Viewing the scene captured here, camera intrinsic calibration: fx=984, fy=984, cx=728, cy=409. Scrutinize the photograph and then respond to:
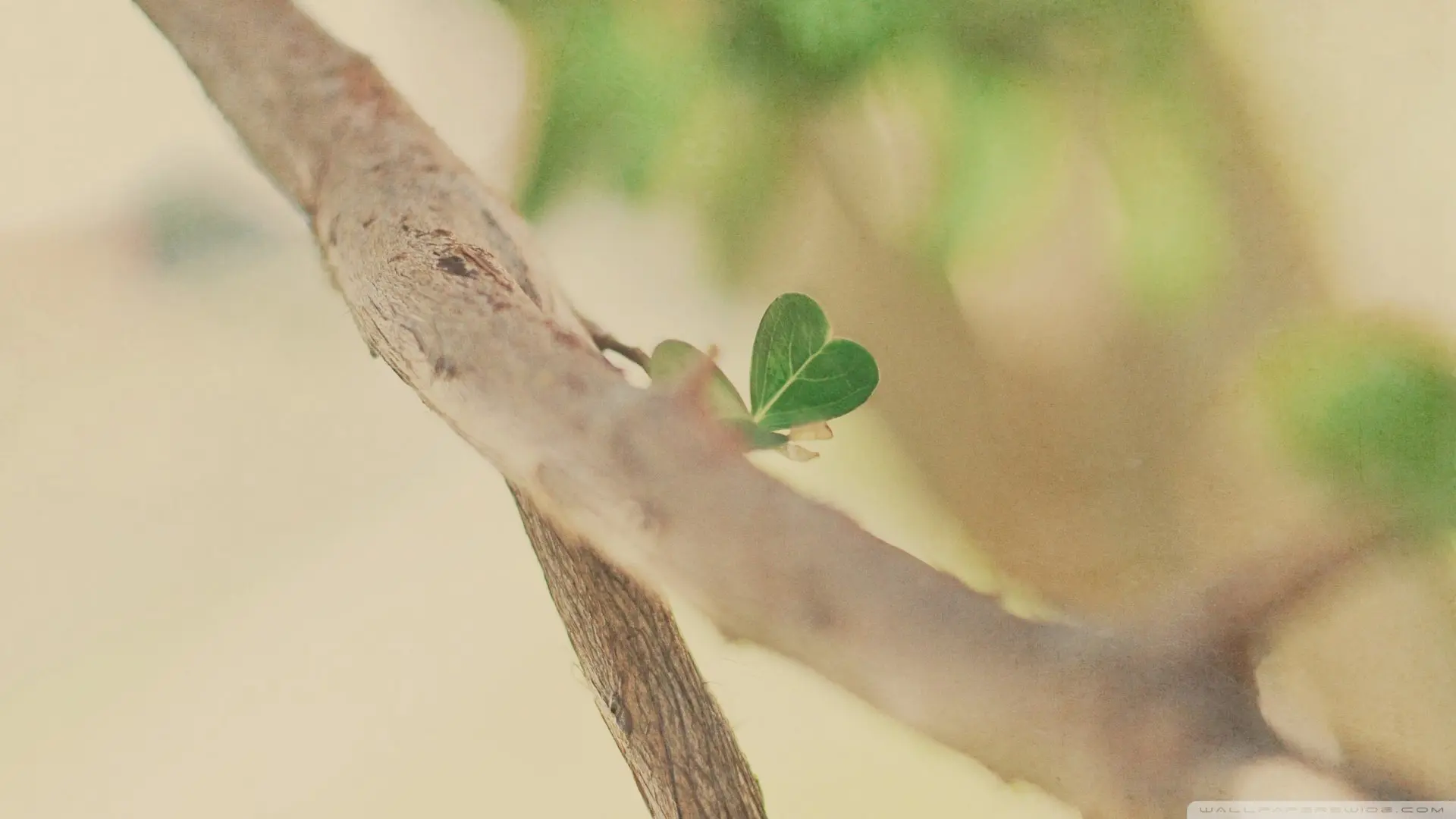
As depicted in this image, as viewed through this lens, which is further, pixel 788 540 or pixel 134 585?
pixel 134 585

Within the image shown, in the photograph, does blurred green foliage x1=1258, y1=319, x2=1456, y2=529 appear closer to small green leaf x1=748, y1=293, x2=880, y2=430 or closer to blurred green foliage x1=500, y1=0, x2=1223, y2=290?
blurred green foliage x1=500, y1=0, x2=1223, y2=290

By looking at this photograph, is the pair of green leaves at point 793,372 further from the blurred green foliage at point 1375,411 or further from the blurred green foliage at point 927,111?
the blurred green foliage at point 1375,411

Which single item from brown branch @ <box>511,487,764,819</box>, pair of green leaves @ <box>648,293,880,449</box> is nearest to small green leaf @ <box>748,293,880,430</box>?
pair of green leaves @ <box>648,293,880,449</box>

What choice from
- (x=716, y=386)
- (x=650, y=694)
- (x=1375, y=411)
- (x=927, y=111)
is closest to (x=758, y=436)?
(x=716, y=386)

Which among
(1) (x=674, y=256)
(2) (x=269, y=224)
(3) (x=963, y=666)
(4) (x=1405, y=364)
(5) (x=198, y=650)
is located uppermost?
(4) (x=1405, y=364)

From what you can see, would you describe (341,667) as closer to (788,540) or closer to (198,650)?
(198,650)

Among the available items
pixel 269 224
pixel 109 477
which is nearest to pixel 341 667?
pixel 109 477

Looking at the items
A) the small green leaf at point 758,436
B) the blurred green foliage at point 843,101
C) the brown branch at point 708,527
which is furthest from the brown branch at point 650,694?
the blurred green foliage at point 843,101
